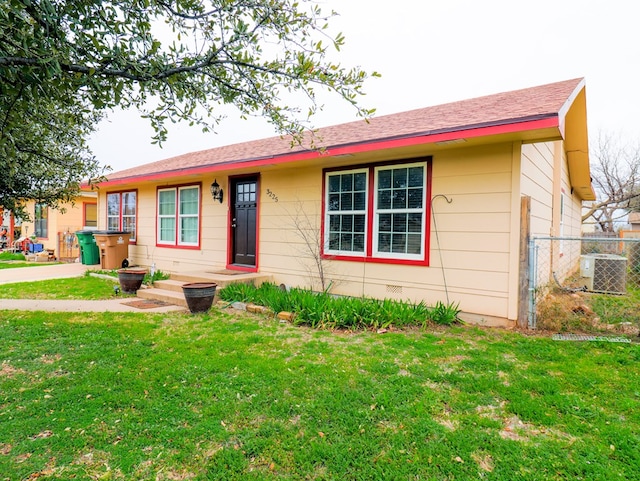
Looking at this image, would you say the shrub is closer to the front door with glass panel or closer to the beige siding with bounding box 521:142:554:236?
the beige siding with bounding box 521:142:554:236

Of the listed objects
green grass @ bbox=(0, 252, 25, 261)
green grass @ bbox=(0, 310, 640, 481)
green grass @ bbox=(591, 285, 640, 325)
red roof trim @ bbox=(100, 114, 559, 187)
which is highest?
red roof trim @ bbox=(100, 114, 559, 187)

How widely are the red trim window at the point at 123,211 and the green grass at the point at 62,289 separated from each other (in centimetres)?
274

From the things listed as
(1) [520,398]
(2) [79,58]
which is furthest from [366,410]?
(2) [79,58]

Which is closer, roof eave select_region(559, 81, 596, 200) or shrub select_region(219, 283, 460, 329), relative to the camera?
shrub select_region(219, 283, 460, 329)

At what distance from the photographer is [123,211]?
11562mm

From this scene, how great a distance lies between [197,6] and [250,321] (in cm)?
387

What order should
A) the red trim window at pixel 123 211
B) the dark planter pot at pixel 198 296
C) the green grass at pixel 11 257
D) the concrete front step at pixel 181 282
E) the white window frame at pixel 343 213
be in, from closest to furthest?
1. the dark planter pot at pixel 198 296
2. the white window frame at pixel 343 213
3. the concrete front step at pixel 181 282
4. the red trim window at pixel 123 211
5. the green grass at pixel 11 257

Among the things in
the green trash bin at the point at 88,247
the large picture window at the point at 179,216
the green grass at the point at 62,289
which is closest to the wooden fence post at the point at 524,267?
the green grass at the point at 62,289

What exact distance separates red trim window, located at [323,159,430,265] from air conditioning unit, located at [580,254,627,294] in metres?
4.44

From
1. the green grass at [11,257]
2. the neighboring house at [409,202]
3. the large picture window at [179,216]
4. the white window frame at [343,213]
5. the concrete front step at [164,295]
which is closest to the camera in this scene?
the neighboring house at [409,202]

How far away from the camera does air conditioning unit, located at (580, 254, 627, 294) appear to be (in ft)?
24.2

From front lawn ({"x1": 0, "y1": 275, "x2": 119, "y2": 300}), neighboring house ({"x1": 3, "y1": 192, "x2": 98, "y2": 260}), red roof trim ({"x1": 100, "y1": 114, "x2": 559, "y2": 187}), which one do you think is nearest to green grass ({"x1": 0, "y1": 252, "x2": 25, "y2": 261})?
neighboring house ({"x1": 3, "y1": 192, "x2": 98, "y2": 260})

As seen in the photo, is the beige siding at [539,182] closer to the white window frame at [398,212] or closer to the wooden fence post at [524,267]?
the wooden fence post at [524,267]

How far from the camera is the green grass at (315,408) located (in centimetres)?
213
